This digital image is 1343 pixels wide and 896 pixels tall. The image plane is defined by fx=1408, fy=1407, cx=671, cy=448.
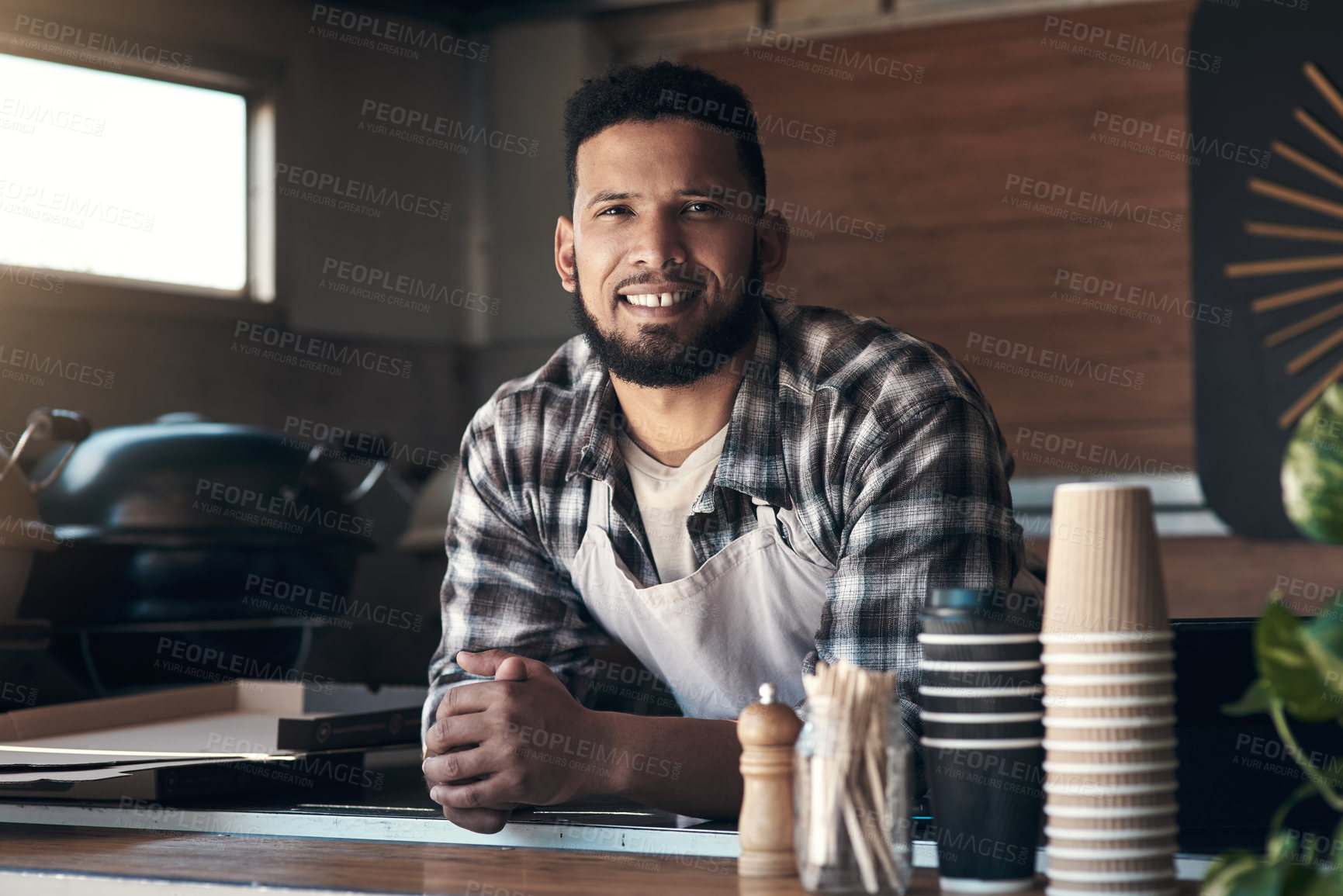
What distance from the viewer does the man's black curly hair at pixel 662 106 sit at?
1659mm

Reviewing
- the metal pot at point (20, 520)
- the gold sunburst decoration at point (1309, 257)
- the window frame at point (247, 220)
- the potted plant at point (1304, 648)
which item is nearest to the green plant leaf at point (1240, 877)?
the potted plant at point (1304, 648)

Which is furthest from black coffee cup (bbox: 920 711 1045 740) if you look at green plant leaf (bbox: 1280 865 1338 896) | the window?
the window

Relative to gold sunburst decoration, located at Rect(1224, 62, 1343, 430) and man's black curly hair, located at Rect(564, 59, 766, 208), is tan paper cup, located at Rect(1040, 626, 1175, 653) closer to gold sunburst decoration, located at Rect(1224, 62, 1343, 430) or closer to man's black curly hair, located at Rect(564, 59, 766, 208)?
man's black curly hair, located at Rect(564, 59, 766, 208)

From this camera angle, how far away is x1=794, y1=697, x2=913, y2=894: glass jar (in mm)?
861

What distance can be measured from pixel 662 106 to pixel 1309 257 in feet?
8.91

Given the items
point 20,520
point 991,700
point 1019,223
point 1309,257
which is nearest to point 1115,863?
point 991,700

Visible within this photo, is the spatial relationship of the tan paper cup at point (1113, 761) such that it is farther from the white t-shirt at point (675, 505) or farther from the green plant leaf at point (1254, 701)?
the white t-shirt at point (675, 505)

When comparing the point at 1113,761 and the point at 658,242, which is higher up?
the point at 658,242

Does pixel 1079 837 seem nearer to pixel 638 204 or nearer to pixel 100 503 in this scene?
pixel 638 204

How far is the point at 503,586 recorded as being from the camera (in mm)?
1716

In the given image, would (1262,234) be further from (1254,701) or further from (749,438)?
(1254,701)

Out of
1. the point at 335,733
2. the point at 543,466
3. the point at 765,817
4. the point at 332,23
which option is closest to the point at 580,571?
the point at 543,466

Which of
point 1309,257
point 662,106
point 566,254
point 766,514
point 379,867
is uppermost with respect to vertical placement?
point 1309,257

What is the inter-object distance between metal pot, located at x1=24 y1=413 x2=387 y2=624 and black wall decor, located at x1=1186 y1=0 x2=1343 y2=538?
2.35 m
